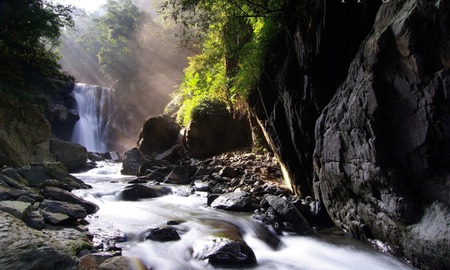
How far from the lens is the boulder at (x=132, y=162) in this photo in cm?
1625

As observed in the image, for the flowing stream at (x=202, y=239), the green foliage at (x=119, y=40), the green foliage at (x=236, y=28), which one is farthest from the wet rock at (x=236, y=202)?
the green foliage at (x=119, y=40)

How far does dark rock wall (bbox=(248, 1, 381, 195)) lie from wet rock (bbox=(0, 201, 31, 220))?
6.00 metres

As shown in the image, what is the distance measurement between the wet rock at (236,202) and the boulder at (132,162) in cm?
810

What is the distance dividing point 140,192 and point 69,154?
8504 millimetres

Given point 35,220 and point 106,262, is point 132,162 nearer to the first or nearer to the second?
point 35,220

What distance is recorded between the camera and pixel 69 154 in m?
16.5

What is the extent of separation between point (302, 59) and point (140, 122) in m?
30.6

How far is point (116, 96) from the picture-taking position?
3597 centimetres

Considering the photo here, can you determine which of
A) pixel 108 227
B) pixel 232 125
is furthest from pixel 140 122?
pixel 108 227

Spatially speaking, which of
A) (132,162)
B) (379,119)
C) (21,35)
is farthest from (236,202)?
(21,35)

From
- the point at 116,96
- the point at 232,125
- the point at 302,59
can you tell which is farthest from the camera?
the point at 116,96

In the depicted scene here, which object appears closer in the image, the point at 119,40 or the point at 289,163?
the point at 289,163

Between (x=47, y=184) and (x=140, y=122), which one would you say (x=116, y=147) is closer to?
(x=140, y=122)

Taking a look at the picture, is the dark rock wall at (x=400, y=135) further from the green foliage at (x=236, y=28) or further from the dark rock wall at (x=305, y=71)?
the green foliage at (x=236, y=28)
